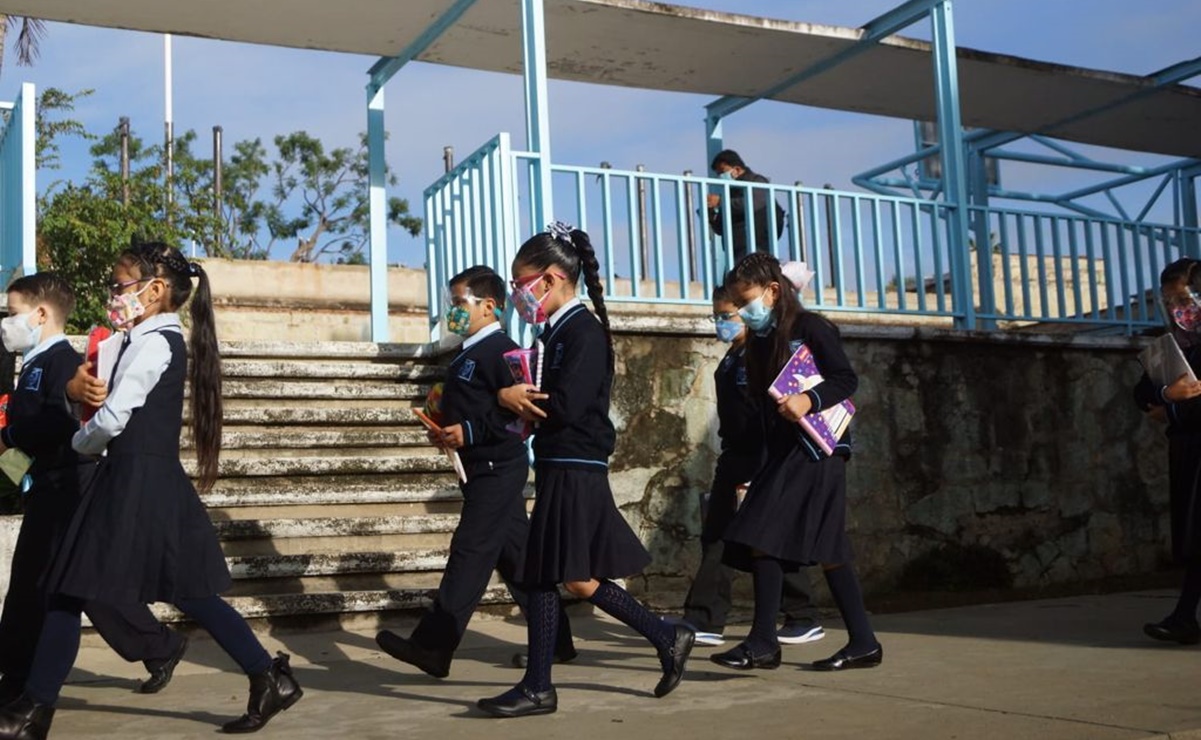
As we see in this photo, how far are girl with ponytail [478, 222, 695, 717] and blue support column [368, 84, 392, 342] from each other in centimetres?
580

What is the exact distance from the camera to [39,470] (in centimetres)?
471

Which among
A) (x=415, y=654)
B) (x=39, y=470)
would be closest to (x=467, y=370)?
(x=415, y=654)

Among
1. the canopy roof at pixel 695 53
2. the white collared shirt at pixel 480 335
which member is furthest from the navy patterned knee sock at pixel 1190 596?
the canopy roof at pixel 695 53

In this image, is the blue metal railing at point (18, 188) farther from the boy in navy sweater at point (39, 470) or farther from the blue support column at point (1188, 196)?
the blue support column at point (1188, 196)

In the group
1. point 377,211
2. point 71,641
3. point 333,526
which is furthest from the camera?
point 377,211

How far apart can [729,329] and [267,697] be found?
2.69 metres

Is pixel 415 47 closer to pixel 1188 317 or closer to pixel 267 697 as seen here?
pixel 1188 317

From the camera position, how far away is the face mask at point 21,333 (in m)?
4.74

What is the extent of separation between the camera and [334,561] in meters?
6.69

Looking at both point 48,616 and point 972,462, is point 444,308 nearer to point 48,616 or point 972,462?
point 972,462

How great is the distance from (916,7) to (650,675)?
6.04m

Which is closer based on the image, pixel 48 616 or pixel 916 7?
pixel 48 616

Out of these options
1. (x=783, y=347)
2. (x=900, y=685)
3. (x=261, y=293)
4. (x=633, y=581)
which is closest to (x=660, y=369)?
(x=633, y=581)

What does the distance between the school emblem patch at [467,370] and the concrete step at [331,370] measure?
3510 millimetres
